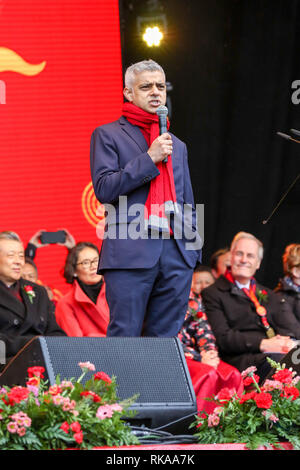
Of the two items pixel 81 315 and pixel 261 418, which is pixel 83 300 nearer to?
pixel 81 315

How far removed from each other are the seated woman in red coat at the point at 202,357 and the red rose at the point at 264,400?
143cm

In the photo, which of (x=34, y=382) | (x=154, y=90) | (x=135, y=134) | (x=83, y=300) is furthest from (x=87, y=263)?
(x=34, y=382)

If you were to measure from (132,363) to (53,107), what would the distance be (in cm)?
317

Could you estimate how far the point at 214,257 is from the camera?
5809mm

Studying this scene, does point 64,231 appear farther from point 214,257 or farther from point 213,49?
point 213,49

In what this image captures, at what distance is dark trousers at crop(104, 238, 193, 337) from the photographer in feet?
9.36

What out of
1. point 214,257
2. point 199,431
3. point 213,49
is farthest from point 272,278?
point 199,431

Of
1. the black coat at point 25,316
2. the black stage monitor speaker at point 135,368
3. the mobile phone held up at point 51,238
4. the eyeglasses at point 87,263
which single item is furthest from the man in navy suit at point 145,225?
the mobile phone held up at point 51,238

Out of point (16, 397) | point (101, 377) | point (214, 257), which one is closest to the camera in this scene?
point (16, 397)

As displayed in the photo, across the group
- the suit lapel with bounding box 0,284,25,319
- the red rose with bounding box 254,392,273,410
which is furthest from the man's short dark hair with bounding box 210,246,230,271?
the red rose with bounding box 254,392,273,410

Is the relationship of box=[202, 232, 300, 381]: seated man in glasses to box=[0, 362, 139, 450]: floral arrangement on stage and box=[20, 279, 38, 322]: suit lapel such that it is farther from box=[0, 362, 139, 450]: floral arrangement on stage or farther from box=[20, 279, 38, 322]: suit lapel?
box=[0, 362, 139, 450]: floral arrangement on stage

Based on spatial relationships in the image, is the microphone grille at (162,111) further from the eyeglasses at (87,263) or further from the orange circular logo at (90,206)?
the orange circular logo at (90,206)

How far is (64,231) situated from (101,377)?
3.15 metres

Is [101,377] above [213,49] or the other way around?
the other way around
